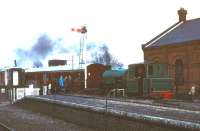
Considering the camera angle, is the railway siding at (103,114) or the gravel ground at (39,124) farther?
the gravel ground at (39,124)

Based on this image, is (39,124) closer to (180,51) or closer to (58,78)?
(180,51)

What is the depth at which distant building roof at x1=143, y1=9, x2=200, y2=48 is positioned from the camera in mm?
42312

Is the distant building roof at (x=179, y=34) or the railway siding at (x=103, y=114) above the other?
the distant building roof at (x=179, y=34)

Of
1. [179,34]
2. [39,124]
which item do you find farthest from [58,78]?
[39,124]

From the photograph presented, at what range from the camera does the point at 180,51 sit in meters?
41.8

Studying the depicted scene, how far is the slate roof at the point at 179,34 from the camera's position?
4223 centimetres

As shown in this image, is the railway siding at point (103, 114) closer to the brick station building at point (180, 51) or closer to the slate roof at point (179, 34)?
the brick station building at point (180, 51)

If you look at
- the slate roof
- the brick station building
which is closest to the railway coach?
the brick station building

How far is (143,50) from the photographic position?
47.0 meters

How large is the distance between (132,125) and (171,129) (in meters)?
2.56

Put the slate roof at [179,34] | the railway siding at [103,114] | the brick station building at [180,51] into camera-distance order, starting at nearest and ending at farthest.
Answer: the railway siding at [103,114] → the brick station building at [180,51] → the slate roof at [179,34]

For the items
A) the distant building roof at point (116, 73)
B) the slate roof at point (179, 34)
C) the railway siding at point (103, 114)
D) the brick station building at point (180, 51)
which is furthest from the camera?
the slate roof at point (179, 34)

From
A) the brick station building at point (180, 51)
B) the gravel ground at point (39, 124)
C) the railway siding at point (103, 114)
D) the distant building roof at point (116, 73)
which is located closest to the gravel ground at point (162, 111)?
the railway siding at point (103, 114)

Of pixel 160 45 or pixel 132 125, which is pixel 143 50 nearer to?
pixel 160 45
